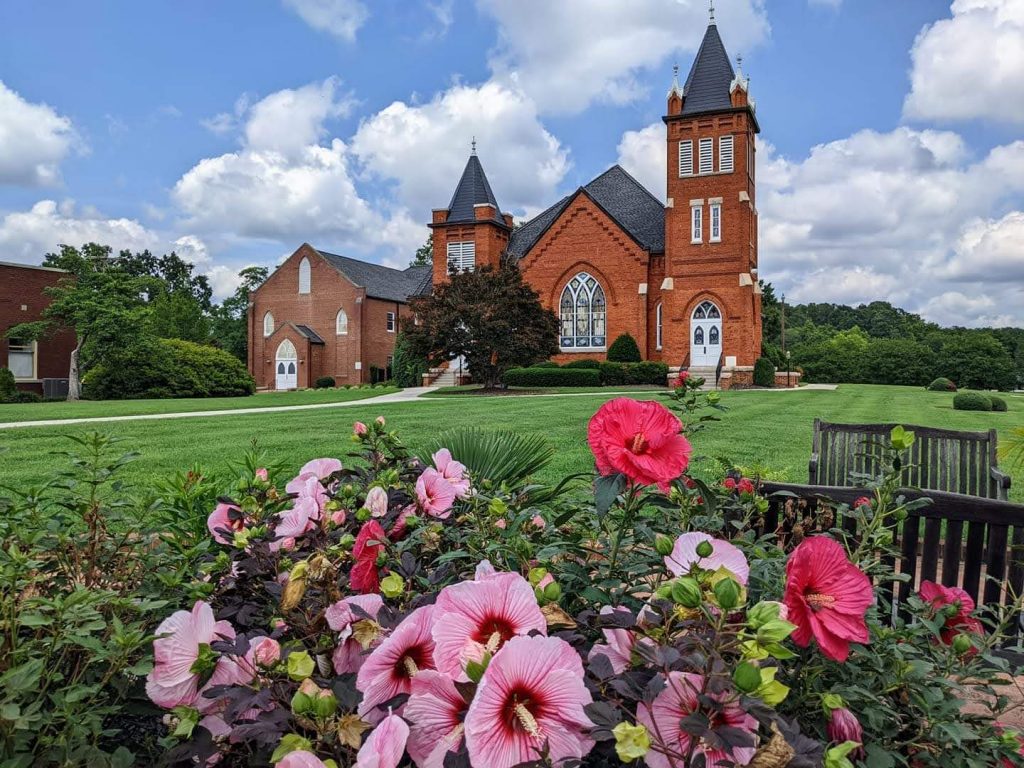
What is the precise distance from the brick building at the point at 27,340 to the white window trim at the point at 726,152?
1129 inches

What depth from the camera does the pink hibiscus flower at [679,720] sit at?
0.89 m

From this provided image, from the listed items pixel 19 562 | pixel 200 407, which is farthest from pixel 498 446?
pixel 200 407

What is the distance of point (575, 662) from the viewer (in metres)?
0.91

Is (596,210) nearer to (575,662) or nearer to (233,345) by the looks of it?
(233,345)

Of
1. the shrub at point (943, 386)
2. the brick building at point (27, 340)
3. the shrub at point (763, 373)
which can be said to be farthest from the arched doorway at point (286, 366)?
the shrub at point (943, 386)

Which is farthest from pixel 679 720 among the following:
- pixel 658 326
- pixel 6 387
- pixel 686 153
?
pixel 686 153

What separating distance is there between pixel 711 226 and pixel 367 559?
3079 cm

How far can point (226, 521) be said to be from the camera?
1864 millimetres

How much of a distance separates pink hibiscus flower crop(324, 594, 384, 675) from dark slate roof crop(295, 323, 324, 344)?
41.5m

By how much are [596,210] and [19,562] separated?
3276cm

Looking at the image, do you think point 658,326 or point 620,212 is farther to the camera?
point 620,212

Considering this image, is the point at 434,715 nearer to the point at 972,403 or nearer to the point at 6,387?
the point at 972,403

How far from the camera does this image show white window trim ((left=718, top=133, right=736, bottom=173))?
2988 cm

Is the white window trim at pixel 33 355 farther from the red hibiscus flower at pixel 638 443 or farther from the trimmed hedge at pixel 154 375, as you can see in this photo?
the red hibiscus flower at pixel 638 443
